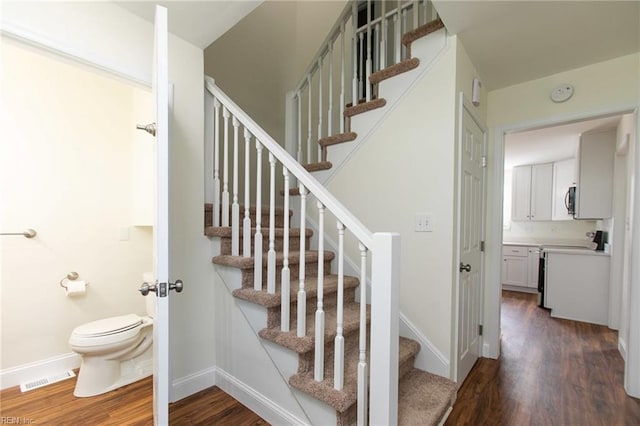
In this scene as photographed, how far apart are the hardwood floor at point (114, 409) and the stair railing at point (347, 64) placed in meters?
1.94

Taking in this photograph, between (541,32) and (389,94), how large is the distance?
969 millimetres

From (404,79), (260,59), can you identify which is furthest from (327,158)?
(260,59)

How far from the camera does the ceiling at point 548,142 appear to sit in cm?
347

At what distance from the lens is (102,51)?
1.59 meters

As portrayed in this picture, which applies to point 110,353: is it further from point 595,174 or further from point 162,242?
point 595,174

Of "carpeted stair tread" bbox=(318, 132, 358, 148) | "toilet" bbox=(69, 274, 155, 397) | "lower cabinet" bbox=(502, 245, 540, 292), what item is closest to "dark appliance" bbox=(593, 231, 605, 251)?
"lower cabinet" bbox=(502, 245, 540, 292)

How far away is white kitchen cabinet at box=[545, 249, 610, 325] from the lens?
3.51m

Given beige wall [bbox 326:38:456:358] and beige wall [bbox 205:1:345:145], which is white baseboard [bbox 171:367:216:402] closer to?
beige wall [bbox 326:38:456:358]

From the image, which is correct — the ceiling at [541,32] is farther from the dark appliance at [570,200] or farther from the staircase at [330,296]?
the dark appliance at [570,200]

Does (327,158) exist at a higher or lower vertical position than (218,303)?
higher

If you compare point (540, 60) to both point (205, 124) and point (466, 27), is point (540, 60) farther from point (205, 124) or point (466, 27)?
point (205, 124)

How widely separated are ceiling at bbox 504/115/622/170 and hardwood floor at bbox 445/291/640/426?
2.19 meters

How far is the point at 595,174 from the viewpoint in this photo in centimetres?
361

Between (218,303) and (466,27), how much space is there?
2.38 m
